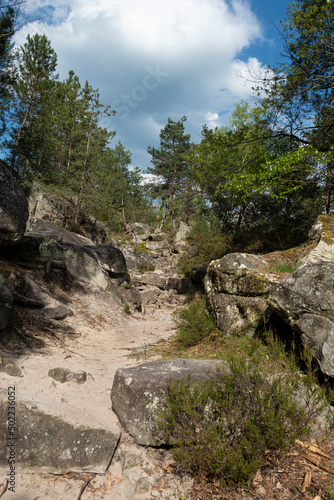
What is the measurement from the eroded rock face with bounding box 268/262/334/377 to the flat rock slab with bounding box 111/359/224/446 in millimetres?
1622

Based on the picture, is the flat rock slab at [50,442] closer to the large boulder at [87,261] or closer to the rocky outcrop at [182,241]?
the large boulder at [87,261]

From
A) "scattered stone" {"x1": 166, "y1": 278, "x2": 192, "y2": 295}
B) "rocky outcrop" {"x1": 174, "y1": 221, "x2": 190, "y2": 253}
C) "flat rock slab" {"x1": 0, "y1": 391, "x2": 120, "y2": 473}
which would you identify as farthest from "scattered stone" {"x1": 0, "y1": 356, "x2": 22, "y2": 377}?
"rocky outcrop" {"x1": 174, "y1": 221, "x2": 190, "y2": 253}

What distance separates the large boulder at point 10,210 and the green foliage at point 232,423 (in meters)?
6.58

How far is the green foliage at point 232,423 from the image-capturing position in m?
Result: 3.10

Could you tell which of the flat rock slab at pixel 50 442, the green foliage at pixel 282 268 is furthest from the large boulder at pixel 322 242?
the flat rock slab at pixel 50 442

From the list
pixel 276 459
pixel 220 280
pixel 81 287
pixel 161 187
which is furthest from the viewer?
pixel 161 187

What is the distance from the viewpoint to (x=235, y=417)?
339cm

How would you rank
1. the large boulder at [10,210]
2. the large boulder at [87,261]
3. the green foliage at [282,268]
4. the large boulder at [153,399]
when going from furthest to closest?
the large boulder at [87,261]
the large boulder at [10,210]
the green foliage at [282,268]
the large boulder at [153,399]

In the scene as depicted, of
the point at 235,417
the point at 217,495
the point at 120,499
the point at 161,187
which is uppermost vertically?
the point at 161,187

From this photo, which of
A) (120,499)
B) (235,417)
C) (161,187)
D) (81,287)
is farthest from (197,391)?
(161,187)

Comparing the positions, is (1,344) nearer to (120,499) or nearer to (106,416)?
(106,416)

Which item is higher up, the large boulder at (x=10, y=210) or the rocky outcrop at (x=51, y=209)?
the rocky outcrop at (x=51, y=209)

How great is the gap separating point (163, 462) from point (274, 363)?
2.43 metres

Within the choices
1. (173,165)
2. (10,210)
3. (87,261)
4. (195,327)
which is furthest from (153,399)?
(173,165)
